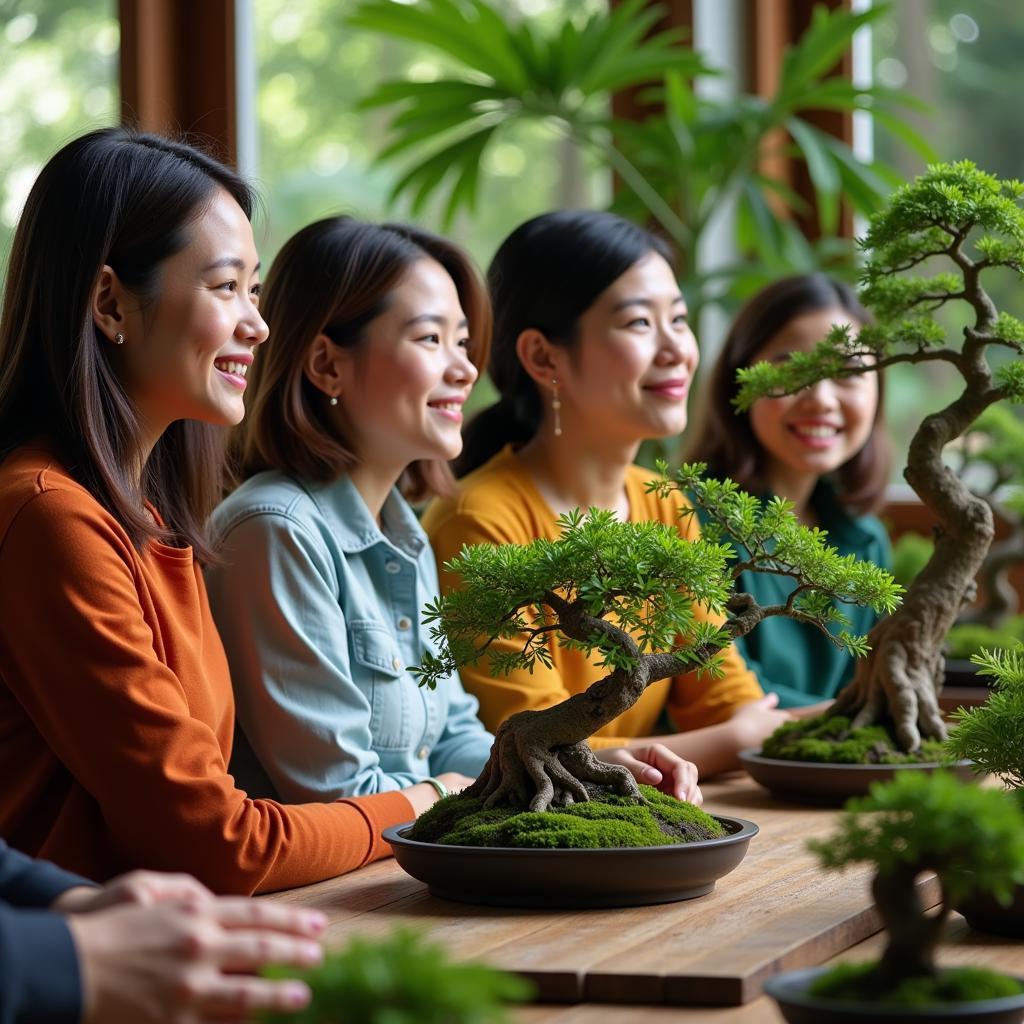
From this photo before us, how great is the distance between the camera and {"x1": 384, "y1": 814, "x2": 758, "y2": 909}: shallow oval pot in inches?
52.2

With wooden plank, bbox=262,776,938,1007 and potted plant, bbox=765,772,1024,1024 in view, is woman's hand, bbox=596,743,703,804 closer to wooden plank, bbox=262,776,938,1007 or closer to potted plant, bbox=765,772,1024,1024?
wooden plank, bbox=262,776,938,1007

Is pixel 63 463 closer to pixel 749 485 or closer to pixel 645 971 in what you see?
pixel 645 971

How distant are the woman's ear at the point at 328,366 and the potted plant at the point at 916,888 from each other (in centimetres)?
121

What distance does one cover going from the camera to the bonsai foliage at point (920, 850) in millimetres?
908

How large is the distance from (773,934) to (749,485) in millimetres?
1661

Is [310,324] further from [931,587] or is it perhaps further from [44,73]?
[44,73]

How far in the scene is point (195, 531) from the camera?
1.72m

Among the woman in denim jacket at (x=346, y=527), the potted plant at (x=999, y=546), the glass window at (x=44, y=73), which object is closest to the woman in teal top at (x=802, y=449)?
the potted plant at (x=999, y=546)

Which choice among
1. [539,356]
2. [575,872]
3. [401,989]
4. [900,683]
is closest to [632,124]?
[539,356]

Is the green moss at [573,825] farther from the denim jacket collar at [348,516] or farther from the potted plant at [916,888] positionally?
the denim jacket collar at [348,516]

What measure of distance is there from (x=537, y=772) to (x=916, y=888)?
513 millimetres

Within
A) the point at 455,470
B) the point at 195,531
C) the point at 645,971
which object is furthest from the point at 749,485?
the point at 645,971

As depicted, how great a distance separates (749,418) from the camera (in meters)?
2.88

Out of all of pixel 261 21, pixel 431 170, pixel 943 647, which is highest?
pixel 261 21
